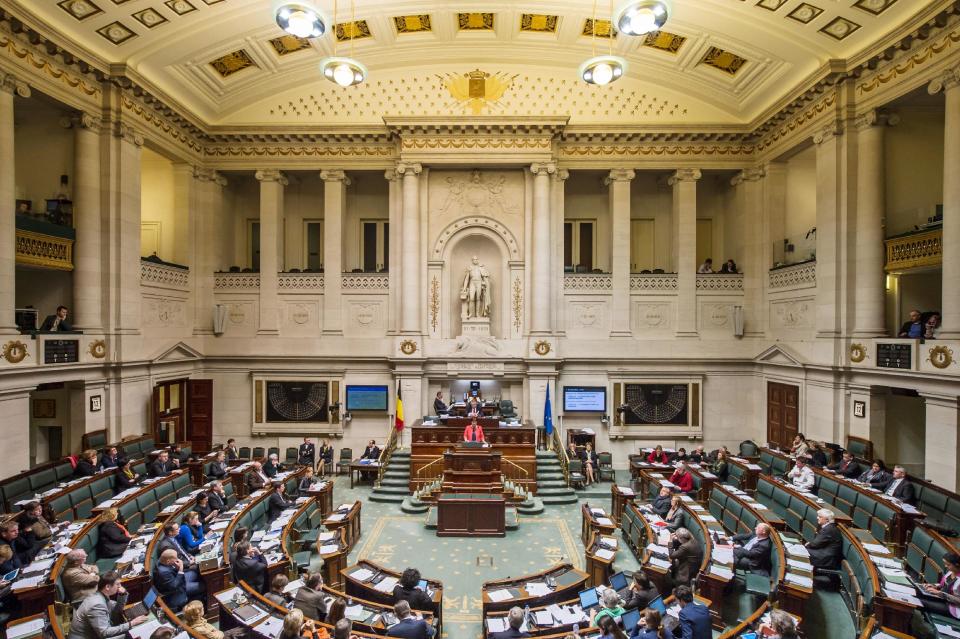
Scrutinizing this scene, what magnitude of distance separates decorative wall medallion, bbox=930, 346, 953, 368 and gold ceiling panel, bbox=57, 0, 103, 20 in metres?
19.7

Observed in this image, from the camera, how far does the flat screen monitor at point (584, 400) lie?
17.8m

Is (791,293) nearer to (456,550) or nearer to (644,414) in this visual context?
(644,414)

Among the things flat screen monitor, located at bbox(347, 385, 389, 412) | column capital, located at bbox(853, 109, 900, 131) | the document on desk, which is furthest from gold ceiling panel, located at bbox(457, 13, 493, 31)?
the document on desk

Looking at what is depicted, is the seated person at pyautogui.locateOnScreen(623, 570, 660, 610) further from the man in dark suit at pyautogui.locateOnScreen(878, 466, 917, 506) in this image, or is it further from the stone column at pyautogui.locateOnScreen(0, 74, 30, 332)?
the stone column at pyautogui.locateOnScreen(0, 74, 30, 332)

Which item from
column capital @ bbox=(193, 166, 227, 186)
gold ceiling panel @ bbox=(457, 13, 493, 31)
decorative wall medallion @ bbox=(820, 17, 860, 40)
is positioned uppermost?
gold ceiling panel @ bbox=(457, 13, 493, 31)

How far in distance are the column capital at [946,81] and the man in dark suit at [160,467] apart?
62.5ft

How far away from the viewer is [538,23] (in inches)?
632

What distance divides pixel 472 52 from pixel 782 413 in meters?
15.1

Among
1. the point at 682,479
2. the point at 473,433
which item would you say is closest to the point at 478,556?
the point at 473,433

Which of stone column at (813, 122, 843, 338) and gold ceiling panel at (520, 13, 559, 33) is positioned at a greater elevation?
gold ceiling panel at (520, 13, 559, 33)

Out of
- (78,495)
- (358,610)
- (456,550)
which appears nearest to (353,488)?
(456,550)

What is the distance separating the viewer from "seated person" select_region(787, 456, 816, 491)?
37.7ft

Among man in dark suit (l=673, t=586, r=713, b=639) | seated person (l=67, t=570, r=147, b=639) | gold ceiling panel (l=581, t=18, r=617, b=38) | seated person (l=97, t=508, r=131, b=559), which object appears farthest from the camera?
gold ceiling panel (l=581, t=18, r=617, b=38)

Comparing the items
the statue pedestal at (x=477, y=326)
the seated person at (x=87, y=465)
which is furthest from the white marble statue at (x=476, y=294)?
the seated person at (x=87, y=465)
